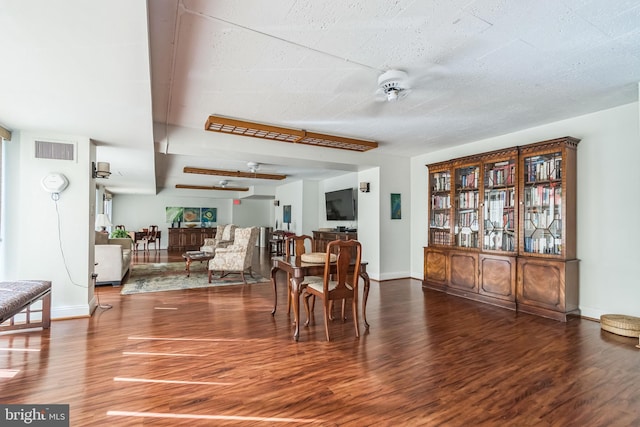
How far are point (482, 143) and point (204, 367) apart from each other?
4.88 metres

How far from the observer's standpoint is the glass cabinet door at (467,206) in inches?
189

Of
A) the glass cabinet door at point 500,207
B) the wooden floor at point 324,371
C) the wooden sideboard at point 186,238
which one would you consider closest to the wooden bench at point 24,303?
the wooden floor at point 324,371

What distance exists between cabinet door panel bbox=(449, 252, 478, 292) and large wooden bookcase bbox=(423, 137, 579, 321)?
0.05ft

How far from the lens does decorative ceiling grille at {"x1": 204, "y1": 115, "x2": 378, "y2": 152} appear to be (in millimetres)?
4038

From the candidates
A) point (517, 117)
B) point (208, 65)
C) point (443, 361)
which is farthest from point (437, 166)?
point (208, 65)

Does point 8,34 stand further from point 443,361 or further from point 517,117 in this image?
point 517,117

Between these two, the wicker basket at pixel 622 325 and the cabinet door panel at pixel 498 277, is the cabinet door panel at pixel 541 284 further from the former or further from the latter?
the wicker basket at pixel 622 325

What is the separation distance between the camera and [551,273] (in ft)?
12.5

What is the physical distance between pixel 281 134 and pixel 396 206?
110 inches

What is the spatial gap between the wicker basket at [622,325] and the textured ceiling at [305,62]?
7.46 ft

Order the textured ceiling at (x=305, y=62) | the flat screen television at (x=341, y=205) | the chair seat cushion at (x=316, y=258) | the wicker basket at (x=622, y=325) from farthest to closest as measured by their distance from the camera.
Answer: the flat screen television at (x=341, y=205), the chair seat cushion at (x=316, y=258), the wicker basket at (x=622, y=325), the textured ceiling at (x=305, y=62)

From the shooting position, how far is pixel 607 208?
367 cm

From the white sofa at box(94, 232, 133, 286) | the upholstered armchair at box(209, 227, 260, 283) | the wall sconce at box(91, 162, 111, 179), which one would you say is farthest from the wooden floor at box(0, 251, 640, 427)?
the upholstered armchair at box(209, 227, 260, 283)

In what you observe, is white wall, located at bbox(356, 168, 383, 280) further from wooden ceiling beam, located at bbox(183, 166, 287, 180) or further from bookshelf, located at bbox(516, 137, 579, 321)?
wooden ceiling beam, located at bbox(183, 166, 287, 180)
